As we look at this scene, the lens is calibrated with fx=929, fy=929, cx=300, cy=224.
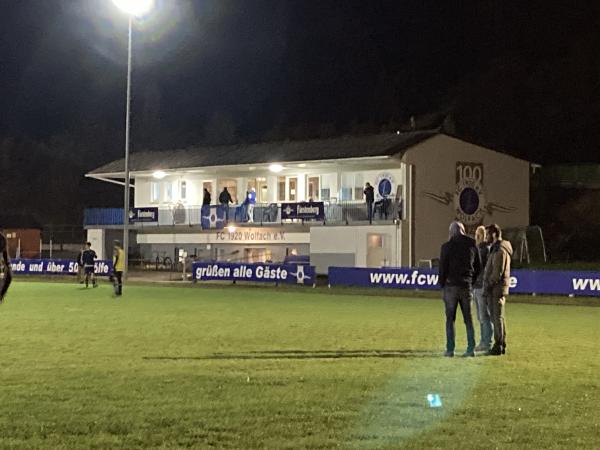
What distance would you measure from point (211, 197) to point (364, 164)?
34.4 feet

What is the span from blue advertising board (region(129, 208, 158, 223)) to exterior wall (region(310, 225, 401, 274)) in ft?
34.1

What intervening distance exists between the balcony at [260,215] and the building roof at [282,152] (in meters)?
2.33

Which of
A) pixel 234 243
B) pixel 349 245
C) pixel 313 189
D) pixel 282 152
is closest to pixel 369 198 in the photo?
pixel 349 245

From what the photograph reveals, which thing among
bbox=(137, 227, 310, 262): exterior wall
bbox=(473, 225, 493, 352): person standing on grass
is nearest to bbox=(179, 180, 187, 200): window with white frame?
bbox=(137, 227, 310, 262): exterior wall

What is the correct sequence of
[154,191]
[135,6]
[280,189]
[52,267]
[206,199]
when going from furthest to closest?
1. [154,191]
2. [280,189]
3. [206,199]
4. [52,267]
5. [135,6]

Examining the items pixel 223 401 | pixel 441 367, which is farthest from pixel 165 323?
pixel 223 401

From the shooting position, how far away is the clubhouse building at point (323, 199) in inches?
1692

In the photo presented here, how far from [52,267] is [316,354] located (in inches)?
1293

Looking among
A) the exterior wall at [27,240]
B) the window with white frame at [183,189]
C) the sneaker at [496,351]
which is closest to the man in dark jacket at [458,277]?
the sneaker at [496,351]

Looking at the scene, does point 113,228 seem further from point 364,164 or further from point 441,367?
point 441,367

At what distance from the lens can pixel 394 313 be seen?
75.1ft

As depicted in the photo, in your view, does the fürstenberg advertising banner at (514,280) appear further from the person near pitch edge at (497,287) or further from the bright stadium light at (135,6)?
the person near pitch edge at (497,287)

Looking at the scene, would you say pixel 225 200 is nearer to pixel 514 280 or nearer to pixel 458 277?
pixel 514 280

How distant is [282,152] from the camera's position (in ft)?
160
